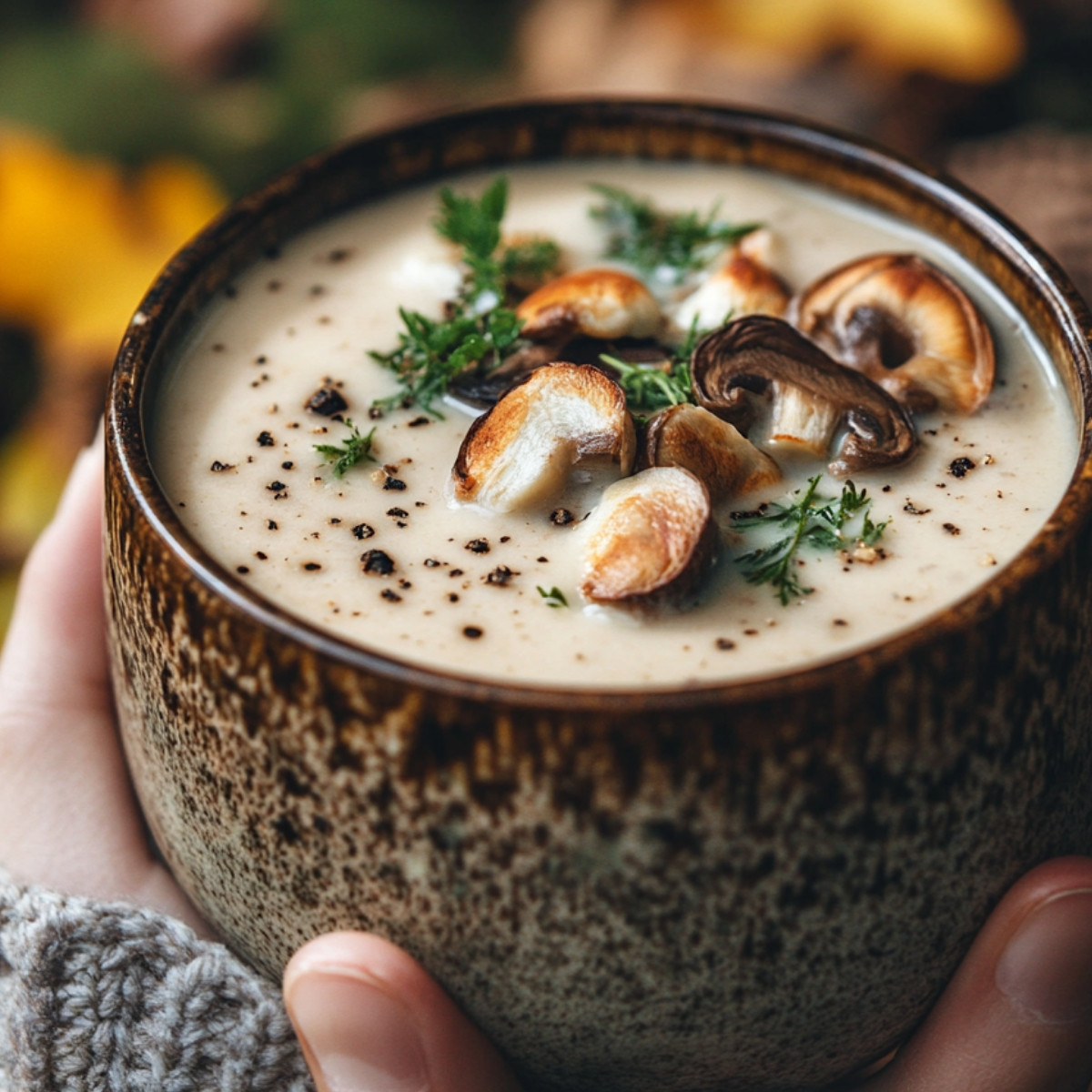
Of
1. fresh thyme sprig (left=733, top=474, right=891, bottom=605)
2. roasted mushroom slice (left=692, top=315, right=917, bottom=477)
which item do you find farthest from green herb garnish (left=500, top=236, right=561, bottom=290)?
fresh thyme sprig (left=733, top=474, right=891, bottom=605)

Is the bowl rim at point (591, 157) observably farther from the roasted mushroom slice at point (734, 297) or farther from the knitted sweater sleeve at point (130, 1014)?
the knitted sweater sleeve at point (130, 1014)

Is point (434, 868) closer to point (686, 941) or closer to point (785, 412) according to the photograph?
point (686, 941)

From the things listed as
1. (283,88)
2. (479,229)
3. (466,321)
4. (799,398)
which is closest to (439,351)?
(466,321)

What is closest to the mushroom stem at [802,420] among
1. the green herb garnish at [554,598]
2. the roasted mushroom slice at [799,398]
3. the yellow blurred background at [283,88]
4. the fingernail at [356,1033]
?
the roasted mushroom slice at [799,398]

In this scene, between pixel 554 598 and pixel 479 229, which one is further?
pixel 479 229

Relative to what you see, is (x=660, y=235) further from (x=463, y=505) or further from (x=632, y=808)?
(x=632, y=808)

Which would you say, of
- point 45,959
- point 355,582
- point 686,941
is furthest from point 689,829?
point 45,959
